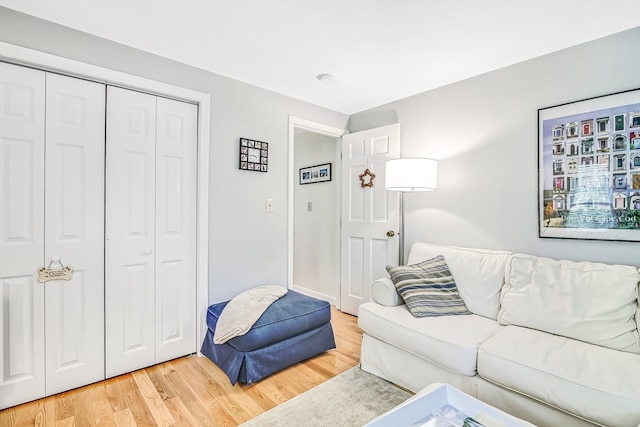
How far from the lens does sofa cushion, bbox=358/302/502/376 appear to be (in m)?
A: 1.70

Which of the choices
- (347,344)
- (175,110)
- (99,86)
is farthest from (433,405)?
(99,86)

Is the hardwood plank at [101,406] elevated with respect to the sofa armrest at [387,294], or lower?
lower

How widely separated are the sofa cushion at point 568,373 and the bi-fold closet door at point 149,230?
2.13 metres

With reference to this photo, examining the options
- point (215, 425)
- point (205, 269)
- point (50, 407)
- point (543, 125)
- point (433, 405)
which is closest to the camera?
point (433, 405)

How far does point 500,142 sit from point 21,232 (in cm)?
332

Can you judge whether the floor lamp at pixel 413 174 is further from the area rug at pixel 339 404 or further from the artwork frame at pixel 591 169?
the area rug at pixel 339 404

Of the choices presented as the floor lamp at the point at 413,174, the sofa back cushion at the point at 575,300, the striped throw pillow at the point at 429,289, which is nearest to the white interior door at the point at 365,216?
the floor lamp at the point at 413,174

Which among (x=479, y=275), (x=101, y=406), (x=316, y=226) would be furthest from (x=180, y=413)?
(x=316, y=226)

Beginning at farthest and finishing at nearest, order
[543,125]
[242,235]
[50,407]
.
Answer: [242,235], [543,125], [50,407]

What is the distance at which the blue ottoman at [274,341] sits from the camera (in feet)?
6.72

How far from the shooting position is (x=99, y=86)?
81.1 inches

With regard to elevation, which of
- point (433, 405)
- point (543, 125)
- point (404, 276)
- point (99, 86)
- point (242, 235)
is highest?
point (99, 86)

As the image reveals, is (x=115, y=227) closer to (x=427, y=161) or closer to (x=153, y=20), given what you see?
(x=153, y=20)

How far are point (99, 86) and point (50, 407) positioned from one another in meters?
1.99
